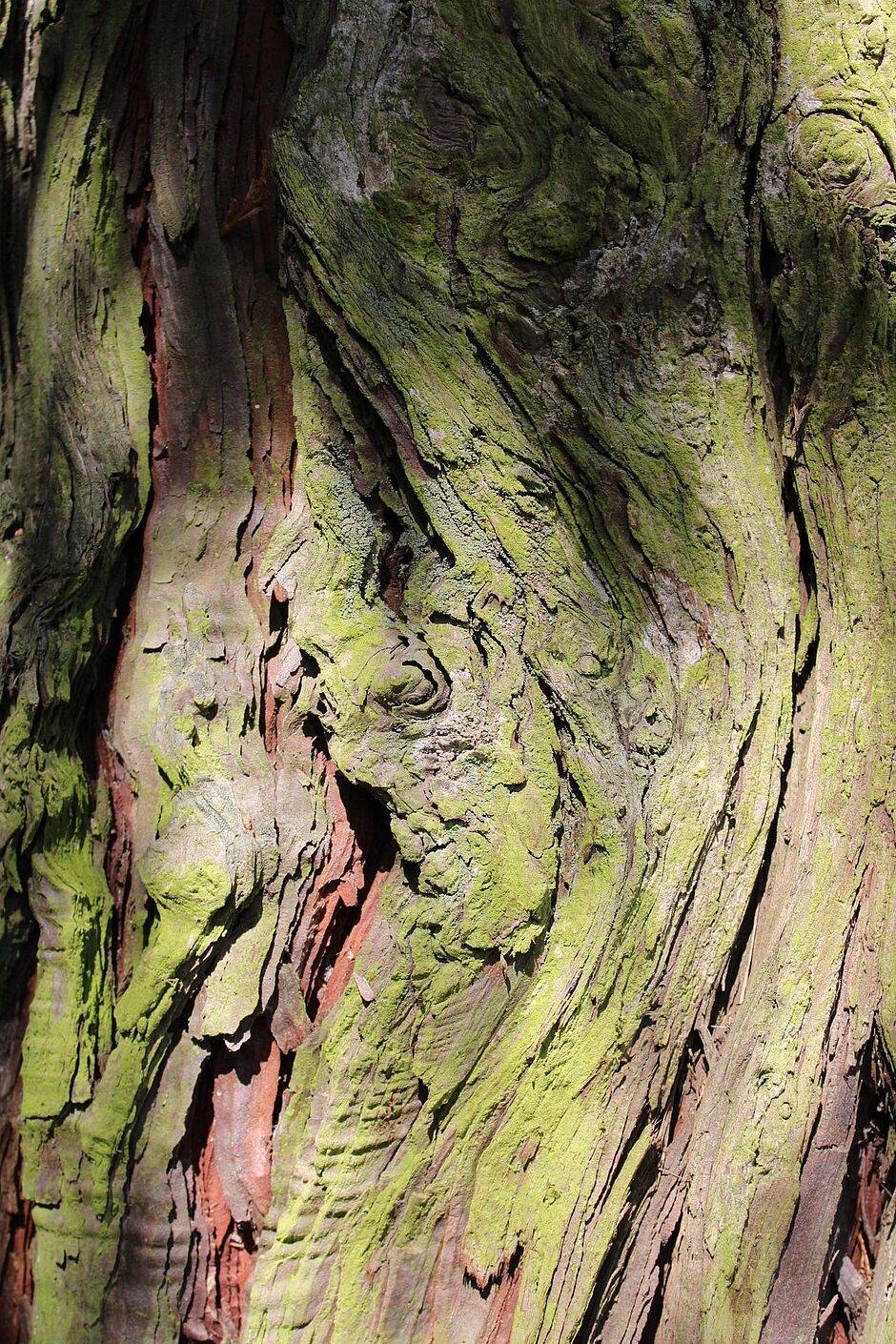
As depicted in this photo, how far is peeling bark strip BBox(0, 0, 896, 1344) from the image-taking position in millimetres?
1015

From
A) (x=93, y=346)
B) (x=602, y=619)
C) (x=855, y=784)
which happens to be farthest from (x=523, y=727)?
(x=93, y=346)

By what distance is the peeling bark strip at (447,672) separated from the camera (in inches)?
39.9

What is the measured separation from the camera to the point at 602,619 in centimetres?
109

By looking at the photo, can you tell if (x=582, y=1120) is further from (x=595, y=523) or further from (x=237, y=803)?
(x=595, y=523)

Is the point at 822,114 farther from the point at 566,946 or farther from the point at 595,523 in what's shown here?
the point at 566,946

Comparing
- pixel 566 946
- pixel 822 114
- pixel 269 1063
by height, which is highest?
pixel 822 114

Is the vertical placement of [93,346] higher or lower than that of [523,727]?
higher

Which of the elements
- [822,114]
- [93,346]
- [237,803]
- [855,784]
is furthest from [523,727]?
[822,114]

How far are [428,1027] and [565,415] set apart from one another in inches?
27.5

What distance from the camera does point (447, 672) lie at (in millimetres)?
1054

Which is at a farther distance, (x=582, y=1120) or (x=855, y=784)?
(x=855, y=784)

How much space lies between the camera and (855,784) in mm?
1146

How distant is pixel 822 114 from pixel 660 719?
2.47 feet

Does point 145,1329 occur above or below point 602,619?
below
